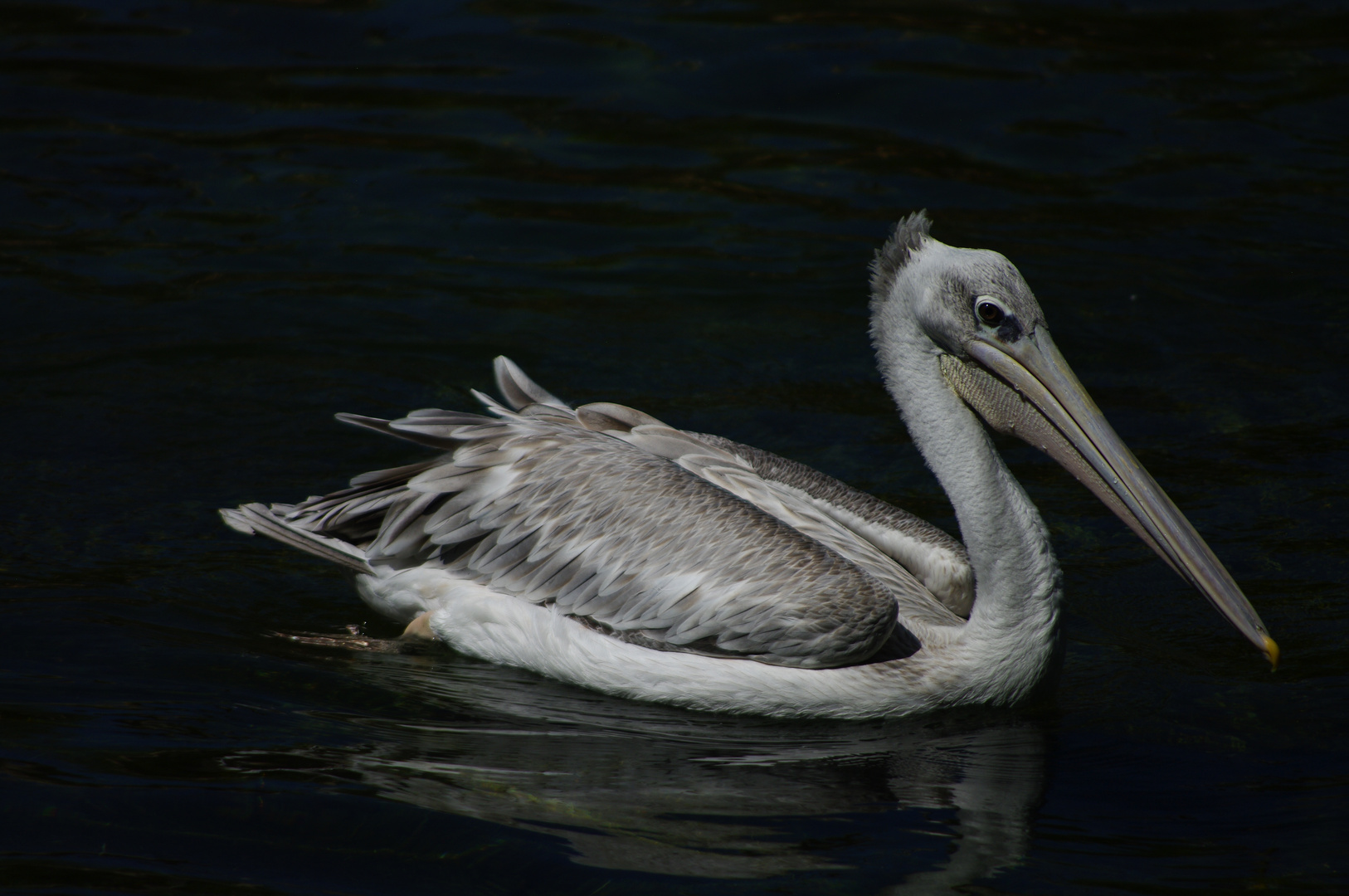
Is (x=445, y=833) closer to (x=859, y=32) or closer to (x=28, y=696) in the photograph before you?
(x=28, y=696)

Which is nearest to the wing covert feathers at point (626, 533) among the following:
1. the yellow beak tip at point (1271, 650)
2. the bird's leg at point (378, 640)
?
the bird's leg at point (378, 640)

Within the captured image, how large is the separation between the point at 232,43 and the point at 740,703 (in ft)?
25.6

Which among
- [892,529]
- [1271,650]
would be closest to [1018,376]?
[892,529]

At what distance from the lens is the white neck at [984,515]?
412 cm

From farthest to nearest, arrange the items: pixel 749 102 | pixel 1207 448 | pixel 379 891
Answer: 1. pixel 749 102
2. pixel 1207 448
3. pixel 379 891

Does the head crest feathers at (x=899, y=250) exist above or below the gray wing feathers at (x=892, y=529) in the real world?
above

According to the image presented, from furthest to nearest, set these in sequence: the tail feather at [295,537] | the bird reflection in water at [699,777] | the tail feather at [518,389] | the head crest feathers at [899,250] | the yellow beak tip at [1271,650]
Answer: the tail feather at [518,389]
the tail feather at [295,537]
the head crest feathers at [899,250]
the yellow beak tip at [1271,650]
the bird reflection in water at [699,777]

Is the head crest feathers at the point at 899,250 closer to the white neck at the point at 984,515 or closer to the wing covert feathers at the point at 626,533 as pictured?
the white neck at the point at 984,515

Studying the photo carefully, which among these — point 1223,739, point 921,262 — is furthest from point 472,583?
point 1223,739

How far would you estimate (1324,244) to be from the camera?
26.1 feet

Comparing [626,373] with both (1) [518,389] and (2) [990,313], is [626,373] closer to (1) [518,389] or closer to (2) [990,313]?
(1) [518,389]

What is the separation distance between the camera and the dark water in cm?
358

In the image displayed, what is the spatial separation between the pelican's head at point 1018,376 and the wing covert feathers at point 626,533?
0.66 m

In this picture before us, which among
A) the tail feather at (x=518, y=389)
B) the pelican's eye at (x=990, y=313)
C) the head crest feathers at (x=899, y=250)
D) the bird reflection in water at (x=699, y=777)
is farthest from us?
the tail feather at (x=518, y=389)
